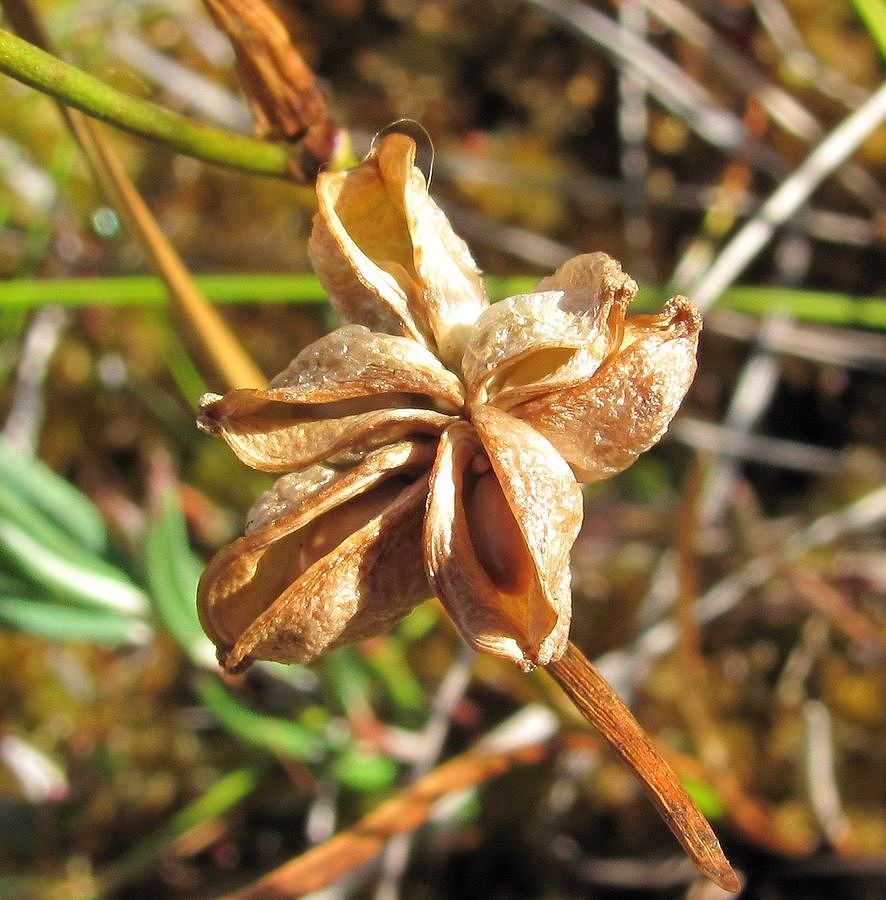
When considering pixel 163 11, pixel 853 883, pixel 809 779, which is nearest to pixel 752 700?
pixel 809 779

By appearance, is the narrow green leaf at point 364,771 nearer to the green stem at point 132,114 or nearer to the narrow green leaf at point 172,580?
the narrow green leaf at point 172,580

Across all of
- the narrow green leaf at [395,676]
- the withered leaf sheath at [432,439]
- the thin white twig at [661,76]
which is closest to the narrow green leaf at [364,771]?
the narrow green leaf at [395,676]

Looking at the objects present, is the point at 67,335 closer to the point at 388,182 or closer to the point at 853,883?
the point at 388,182

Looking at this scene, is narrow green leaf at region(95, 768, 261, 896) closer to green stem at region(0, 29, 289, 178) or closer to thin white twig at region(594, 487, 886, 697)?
thin white twig at region(594, 487, 886, 697)

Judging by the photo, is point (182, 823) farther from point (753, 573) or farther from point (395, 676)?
point (753, 573)

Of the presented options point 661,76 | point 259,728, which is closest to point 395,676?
point 259,728

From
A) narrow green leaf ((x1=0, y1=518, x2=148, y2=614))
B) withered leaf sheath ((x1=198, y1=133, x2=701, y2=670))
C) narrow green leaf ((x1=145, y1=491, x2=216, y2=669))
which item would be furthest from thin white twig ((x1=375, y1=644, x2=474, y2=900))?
withered leaf sheath ((x1=198, y1=133, x2=701, y2=670))

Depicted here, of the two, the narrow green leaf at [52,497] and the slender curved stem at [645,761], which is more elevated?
the slender curved stem at [645,761]
